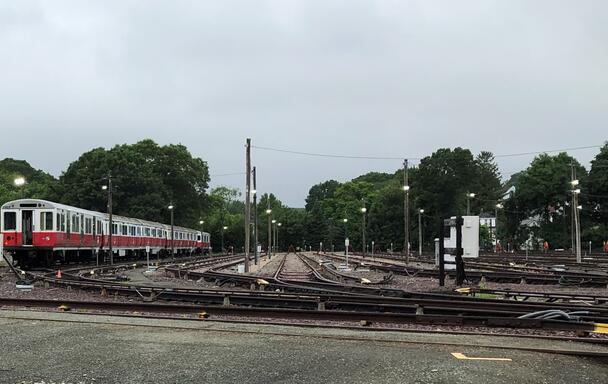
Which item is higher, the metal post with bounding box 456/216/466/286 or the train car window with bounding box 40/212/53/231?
the train car window with bounding box 40/212/53/231

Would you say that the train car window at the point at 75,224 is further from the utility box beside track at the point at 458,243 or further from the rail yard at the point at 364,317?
the utility box beside track at the point at 458,243

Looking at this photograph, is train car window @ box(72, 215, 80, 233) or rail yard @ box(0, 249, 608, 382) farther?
train car window @ box(72, 215, 80, 233)

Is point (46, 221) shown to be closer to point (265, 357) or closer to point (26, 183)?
point (265, 357)

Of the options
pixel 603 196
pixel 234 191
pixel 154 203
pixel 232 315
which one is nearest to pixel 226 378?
pixel 232 315

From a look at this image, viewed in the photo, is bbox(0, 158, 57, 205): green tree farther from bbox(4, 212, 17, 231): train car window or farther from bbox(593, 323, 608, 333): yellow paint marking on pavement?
bbox(593, 323, 608, 333): yellow paint marking on pavement

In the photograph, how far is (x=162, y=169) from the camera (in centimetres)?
7925

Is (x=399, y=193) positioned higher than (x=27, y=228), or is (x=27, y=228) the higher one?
(x=399, y=193)

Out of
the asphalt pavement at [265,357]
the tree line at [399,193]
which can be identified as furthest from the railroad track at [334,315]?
the tree line at [399,193]

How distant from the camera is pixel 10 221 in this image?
95.8 feet

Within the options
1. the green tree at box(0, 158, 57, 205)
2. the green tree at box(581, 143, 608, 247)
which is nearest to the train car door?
the green tree at box(0, 158, 57, 205)

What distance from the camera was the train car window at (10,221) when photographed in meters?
29.1

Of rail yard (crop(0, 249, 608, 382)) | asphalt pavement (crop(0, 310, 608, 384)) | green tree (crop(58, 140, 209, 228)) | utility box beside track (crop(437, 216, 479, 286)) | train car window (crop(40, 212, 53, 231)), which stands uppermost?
green tree (crop(58, 140, 209, 228))

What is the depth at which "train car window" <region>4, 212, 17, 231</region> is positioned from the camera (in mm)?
29109

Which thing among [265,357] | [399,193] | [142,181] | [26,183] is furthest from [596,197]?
[26,183]
